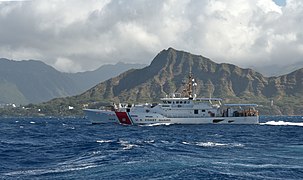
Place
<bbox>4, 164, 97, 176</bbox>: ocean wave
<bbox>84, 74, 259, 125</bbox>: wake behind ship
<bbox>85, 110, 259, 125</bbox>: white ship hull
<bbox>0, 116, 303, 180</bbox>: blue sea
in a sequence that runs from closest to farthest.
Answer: <bbox>0, 116, 303, 180</bbox>: blue sea, <bbox>4, 164, 97, 176</bbox>: ocean wave, <bbox>85, 110, 259, 125</bbox>: white ship hull, <bbox>84, 74, 259, 125</bbox>: wake behind ship

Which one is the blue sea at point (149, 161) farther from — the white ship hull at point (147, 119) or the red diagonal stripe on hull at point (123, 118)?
the red diagonal stripe on hull at point (123, 118)

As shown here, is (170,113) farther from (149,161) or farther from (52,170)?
(52,170)

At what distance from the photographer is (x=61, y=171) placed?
3828 cm

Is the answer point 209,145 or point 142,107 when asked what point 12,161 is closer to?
point 209,145

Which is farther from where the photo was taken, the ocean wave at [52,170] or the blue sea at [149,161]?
the ocean wave at [52,170]

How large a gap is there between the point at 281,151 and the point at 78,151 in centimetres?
2371

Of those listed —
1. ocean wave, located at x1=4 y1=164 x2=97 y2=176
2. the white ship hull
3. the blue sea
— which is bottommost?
ocean wave, located at x1=4 y1=164 x2=97 y2=176

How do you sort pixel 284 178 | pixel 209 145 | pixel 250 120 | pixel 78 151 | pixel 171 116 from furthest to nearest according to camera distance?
1. pixel 250 120
2. pixel 171 116
3. pixel 209 145
4. pixel 78 151
5. pixel 284 178

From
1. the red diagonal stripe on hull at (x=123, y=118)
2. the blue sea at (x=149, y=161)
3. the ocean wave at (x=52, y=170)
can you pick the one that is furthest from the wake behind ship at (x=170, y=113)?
the ocean wave at (x=52, y=170)

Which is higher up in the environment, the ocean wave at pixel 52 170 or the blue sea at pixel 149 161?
the blue sea at pixel 149 161

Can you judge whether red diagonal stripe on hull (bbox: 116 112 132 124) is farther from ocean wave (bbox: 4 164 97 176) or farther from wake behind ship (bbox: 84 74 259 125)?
ocean wave (bbox: 4 164 97 176)

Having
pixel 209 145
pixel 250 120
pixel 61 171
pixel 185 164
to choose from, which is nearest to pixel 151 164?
pixel 185 164

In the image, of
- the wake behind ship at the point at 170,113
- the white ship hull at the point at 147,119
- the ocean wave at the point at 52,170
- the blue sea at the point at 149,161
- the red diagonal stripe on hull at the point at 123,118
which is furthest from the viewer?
the red diagonal stripe on hull at the point at 123,118

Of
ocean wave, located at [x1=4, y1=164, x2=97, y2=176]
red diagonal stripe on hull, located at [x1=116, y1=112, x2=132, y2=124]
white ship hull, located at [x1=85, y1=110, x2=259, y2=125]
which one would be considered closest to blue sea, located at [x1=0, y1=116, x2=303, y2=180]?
ocean wave, located at [x1=4, y1=164, x2=97, y2=176]
